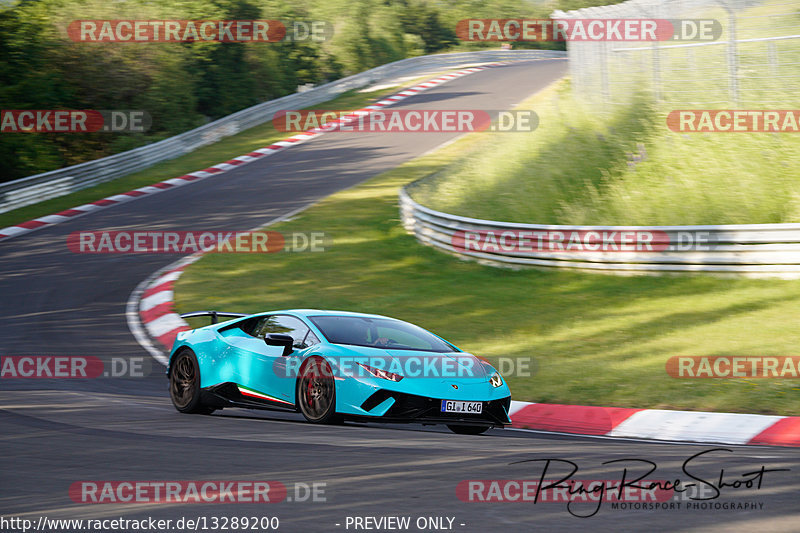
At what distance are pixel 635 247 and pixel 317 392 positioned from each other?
25.3ft

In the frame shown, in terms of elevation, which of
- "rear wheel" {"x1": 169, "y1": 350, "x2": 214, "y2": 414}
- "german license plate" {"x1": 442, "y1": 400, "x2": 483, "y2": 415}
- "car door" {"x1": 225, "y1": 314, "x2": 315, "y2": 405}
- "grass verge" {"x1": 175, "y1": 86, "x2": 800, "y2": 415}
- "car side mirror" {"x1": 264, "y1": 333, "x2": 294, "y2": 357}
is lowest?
"grass verge" {"x1": 175, "y1": 86, "x2": 800, "y2": 415}

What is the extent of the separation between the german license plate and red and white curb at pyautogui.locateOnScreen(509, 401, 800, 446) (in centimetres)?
97

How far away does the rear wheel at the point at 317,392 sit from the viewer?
8172mm

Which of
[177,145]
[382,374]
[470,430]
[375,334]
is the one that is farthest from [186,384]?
[177,145]

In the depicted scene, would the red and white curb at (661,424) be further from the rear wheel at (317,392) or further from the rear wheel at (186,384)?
the rear wheel at (186,384)

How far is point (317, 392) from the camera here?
8.34 m

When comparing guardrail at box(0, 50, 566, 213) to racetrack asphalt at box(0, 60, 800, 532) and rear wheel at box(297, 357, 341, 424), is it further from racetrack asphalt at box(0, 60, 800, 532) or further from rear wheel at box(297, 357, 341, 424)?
rear wheel at box(297, 357, 341, 424)

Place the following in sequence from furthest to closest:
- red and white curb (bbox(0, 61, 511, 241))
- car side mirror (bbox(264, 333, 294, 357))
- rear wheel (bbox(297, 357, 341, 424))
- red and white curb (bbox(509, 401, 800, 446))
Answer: red and white curb (bbox(0, 61, 511, 241)) → car side mirror (bbox(264, 333, 294, 357)) → rear wheel (bbox(297, 357, 341, 424)) → red and white curb (bbox(509, 401, 800, 446))

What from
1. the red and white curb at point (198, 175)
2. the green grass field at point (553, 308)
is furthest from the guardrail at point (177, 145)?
the green grass field at point (553, 308)

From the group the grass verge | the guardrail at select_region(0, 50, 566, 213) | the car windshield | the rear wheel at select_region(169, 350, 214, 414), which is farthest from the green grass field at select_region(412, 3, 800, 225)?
the guardrail at select_region(0, 50, 566, 213)

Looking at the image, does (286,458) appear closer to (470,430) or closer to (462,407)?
(462,407)

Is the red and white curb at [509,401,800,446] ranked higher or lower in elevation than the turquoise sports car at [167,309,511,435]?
lower

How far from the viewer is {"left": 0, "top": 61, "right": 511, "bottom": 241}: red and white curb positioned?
866 inches

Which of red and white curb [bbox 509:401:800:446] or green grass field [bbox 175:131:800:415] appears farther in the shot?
green grass field [bbox 175:131:800:415]
